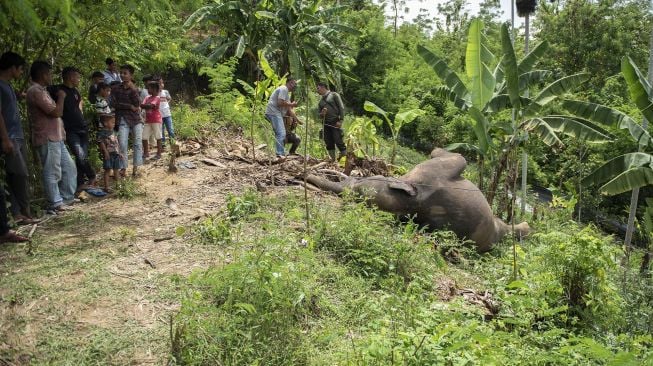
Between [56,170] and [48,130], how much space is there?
434 mm

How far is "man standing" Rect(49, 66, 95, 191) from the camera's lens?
5582 mm

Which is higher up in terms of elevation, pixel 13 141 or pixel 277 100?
pixel 277 100

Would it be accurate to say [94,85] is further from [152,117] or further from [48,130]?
[48,130]

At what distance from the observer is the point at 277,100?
7.86 meters

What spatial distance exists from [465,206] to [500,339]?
3.73 m

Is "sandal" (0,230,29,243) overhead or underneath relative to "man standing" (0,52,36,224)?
underneath

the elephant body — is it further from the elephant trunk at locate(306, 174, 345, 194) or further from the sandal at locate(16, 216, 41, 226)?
the sandal at locate(16, 216, 41, 226)

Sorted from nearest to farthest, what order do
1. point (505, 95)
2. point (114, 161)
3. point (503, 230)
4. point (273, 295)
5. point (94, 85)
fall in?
point (273, 295)
point (114, 161)
point (94, 85)
point (505, 95)
point (503, 230)

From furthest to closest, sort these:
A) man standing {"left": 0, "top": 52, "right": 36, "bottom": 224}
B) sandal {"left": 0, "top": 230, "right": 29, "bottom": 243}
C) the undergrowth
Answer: man standing {"left": 0, "top": 52, "right": 36, "bottom": 224} → sandal {"left": 0, "top": 230, "right": 29, "bottom": 243} → the undergrowth

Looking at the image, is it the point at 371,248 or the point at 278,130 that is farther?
the point at 278,130

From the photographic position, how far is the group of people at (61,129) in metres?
4.82

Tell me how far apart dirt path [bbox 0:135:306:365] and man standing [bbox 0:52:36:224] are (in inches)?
13.1

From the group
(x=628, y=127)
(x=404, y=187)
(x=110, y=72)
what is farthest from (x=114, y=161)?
(x=628, y=127)

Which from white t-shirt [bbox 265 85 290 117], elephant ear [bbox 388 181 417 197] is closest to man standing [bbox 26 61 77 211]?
white t-shirt [bbox 265 85 290 117]
